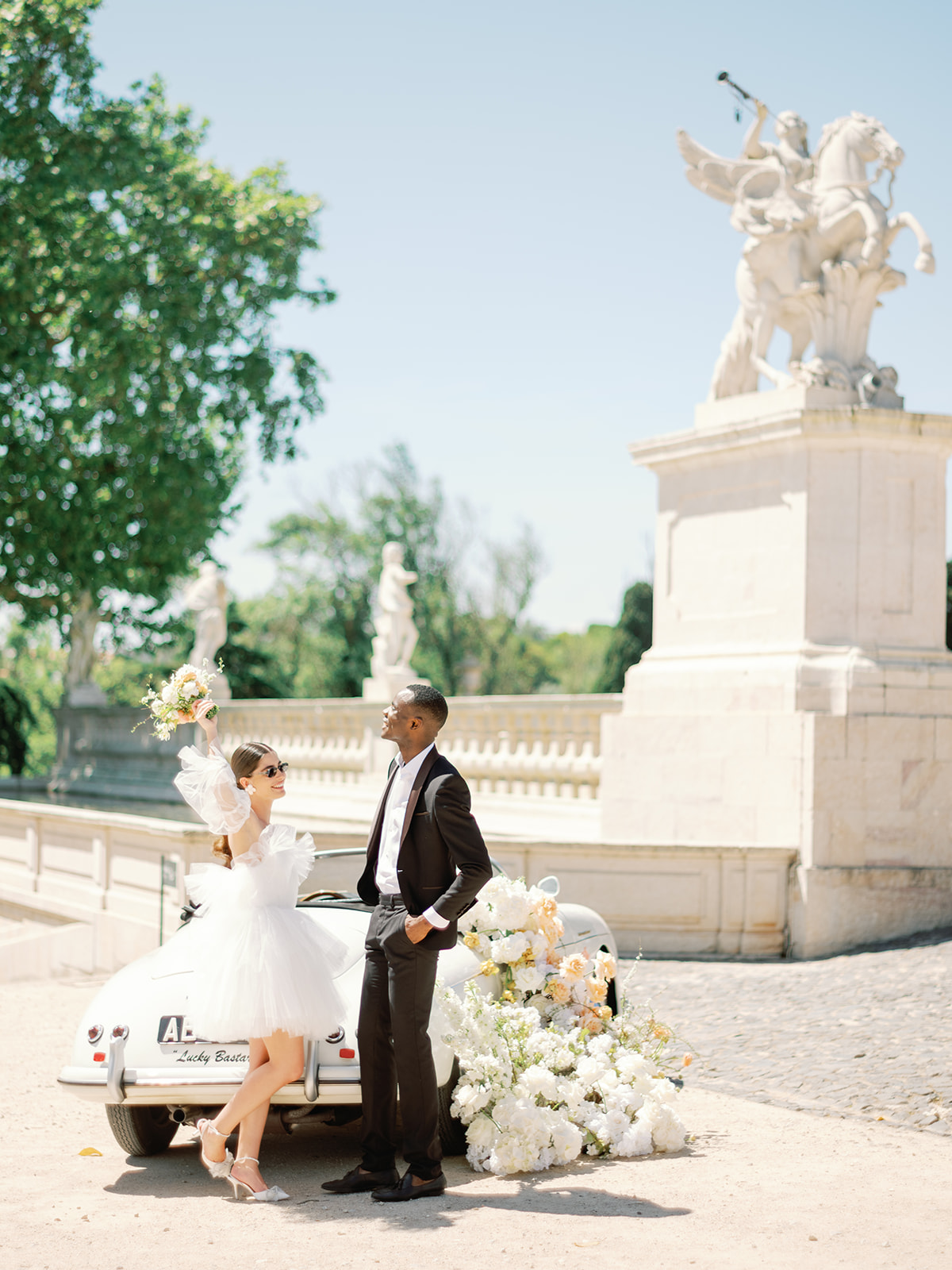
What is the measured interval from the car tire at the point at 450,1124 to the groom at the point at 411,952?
1.48 feet

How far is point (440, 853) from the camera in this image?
5.36 meters

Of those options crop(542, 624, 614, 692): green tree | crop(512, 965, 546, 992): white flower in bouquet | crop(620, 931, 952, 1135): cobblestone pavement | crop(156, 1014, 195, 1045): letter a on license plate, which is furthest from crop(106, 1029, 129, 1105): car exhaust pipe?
crop(542, 624, 614, 692): green tree

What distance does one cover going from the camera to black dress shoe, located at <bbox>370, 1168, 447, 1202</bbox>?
521 centimetres

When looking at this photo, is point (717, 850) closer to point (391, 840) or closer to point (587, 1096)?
point (587, 1096)

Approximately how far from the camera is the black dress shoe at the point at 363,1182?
5.35 m

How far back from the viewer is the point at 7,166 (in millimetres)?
24062

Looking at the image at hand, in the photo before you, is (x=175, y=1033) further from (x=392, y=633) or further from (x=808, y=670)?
(x=392, y=633)

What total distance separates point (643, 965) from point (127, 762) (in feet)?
67.9

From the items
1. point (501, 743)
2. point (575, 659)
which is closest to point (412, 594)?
point (575, 659)

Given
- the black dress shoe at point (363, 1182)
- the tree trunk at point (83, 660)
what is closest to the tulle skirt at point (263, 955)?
the black dress shoe at point (363, 1182)

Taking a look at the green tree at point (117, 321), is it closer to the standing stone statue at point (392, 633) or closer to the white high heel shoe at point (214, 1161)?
the standing stone statue at point (392, 633)

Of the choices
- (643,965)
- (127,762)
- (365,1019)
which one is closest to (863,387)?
(643,965)

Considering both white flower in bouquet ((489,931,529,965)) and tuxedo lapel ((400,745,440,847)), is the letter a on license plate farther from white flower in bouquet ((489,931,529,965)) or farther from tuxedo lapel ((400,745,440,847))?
white flower in bouquet ((489,931,529,965))

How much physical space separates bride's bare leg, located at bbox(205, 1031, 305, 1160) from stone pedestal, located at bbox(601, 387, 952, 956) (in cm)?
595
